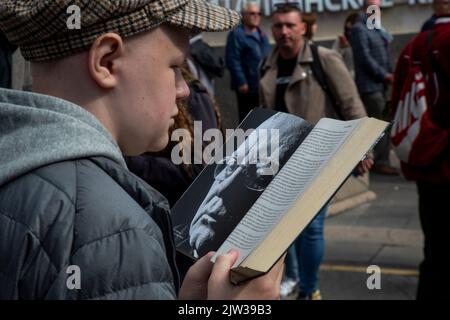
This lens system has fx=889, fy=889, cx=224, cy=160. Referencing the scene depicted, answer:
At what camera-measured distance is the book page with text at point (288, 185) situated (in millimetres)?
1617

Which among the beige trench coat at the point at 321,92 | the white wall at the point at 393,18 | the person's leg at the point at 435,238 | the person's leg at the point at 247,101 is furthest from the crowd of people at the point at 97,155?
the white wall at the point at 393,18

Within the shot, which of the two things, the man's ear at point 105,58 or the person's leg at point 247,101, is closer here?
the man's ear at point 105,58

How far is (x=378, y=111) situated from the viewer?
10.9 metres

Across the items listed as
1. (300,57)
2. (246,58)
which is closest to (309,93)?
(300,57)

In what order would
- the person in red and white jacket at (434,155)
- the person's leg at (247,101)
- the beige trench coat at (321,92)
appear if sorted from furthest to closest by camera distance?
the person's leg at (247,101), the beige trench coat at (321,92), the person in red and white jacket at (434,155)

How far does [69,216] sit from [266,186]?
0.47 meters

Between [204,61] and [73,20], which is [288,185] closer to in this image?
[73,20]

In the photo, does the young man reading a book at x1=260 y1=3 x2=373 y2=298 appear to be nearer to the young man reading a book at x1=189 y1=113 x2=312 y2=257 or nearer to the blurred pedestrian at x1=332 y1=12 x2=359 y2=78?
the young man reading a book at x1=189 y1=113 x2=312 y2=257

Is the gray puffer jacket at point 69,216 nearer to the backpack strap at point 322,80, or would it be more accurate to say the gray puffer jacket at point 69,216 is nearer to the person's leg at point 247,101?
the backpack strap at point 322,80

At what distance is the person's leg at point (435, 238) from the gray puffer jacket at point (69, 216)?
11.2 feet

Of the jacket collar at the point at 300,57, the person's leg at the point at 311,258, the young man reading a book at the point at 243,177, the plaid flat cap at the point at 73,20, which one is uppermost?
the plaid flat cap at the point at 73,20

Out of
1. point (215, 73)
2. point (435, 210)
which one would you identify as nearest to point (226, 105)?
point (215, 73)

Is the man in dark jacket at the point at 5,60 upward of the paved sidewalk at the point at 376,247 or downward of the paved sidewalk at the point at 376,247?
upward

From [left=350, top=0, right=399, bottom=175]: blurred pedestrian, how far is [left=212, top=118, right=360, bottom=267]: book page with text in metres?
9.02
